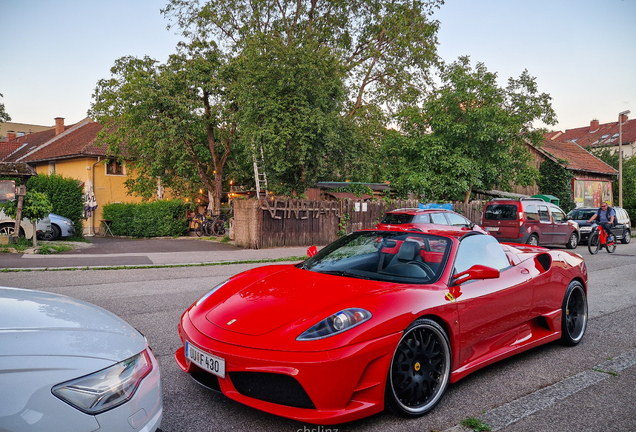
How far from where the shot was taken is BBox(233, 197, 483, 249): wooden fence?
17.1 meters

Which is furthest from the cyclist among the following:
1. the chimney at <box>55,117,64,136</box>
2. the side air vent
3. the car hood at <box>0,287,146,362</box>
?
the chimney at <box>55,117,64,136</box>

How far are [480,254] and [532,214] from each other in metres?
14.4

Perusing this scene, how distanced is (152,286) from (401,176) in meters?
17.1

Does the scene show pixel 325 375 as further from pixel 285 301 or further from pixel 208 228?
pixel 208 228

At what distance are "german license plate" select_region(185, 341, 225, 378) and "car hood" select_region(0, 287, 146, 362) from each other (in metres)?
0.58

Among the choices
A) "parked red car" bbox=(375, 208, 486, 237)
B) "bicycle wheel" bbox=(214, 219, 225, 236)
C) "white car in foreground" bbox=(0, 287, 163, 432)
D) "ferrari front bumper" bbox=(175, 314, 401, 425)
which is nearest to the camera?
"white car in foreground" bbox=(0, 287, 163, 432)

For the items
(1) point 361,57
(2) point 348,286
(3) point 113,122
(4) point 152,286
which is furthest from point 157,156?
(2) point 348,286

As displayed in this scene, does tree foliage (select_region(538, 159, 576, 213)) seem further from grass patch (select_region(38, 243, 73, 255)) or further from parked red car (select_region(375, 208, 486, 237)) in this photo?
grass patch (select_region(38, 243, 73, 255))

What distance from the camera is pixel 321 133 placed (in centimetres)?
1777

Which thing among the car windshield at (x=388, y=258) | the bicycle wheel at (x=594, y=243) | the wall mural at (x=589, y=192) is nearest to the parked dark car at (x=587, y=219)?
the bicycle wheel at (x=594, y=243)

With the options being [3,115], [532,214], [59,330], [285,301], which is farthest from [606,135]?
[59,330]

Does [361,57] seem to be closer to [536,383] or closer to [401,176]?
[401,176]

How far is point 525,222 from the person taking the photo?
17094mm

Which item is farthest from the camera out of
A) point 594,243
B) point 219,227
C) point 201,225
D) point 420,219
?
point 201,225
